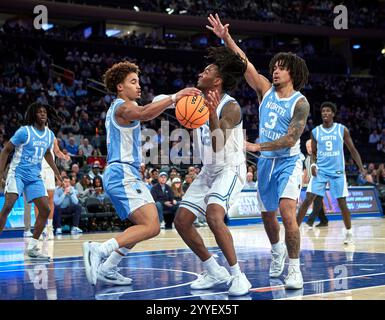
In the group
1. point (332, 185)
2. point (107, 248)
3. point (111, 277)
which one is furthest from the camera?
point (332, 185)

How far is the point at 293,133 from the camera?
610 centimetres

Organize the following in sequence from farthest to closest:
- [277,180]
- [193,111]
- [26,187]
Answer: [26,187]
[277,180]
[193,111]

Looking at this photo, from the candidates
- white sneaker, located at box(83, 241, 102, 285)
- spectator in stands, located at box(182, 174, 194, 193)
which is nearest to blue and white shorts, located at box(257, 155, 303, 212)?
white sneaker, located at box(83, 241, 102, 285)

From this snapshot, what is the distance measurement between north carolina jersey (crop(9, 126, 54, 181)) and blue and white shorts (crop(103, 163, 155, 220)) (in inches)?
119

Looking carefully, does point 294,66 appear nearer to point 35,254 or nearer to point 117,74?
point 117,74

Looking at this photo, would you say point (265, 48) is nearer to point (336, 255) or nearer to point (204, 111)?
point (336, 255)

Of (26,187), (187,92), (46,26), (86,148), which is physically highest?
(46,26)

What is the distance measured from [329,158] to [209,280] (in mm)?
5930

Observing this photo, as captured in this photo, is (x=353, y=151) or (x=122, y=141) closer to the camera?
(x=122, y=141)

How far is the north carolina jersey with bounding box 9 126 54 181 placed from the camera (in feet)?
28.7

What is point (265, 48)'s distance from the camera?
32906 millimetres

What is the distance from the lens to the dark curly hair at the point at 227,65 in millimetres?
6020

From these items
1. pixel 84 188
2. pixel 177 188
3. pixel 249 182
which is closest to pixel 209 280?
pixel 84 188

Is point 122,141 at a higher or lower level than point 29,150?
lower
